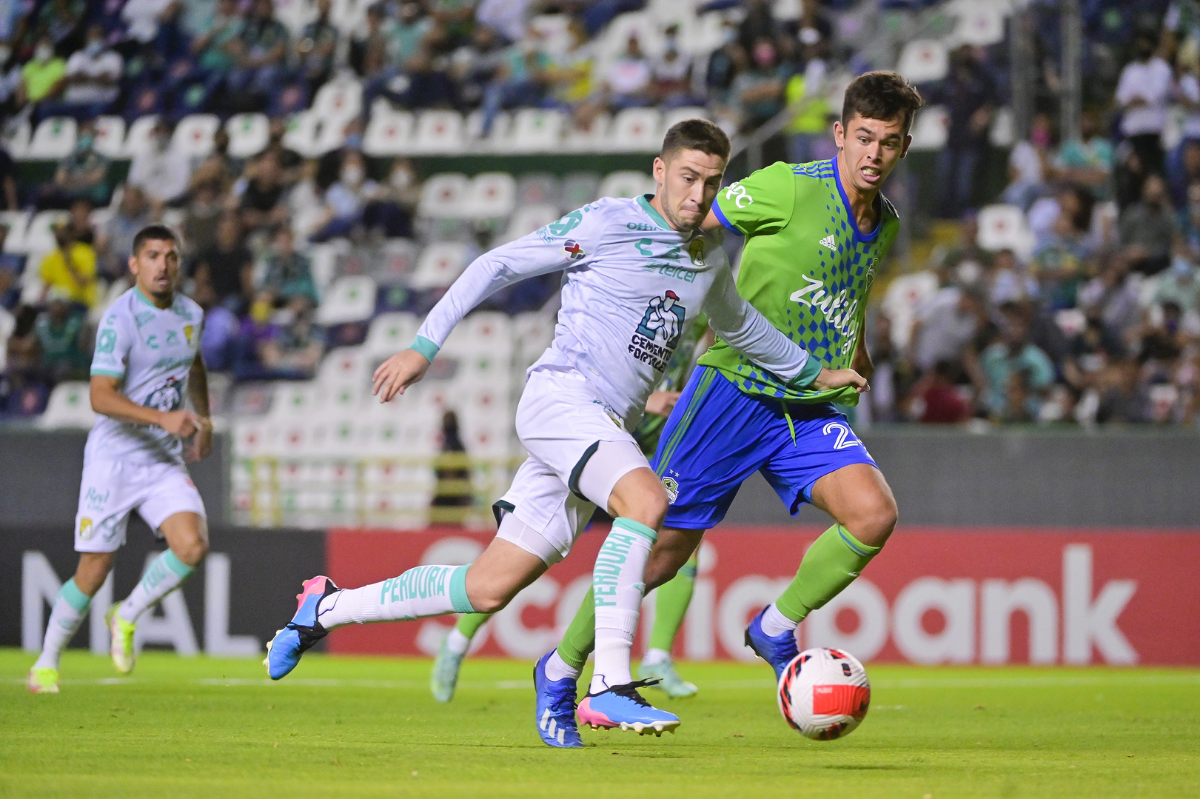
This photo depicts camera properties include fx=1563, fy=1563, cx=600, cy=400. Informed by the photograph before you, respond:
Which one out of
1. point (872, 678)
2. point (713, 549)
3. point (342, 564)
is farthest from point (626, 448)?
point (342, 564)

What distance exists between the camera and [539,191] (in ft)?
55.6

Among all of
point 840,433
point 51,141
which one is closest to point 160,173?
point 51,141

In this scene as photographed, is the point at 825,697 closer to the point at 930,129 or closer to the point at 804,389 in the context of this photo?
the point at 804,389

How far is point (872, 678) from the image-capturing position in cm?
1053

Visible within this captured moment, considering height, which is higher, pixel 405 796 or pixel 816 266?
pixel 816 266

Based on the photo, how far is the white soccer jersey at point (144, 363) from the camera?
318 inches

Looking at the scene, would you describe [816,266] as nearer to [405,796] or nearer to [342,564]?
[405,796]

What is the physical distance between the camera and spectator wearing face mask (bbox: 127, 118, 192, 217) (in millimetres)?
17344

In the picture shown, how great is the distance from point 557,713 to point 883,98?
2.57 metres

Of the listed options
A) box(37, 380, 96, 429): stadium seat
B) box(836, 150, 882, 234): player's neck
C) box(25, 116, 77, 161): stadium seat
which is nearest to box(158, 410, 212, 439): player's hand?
box(836, 150, 882, 234): player's neck

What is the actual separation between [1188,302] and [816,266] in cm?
841

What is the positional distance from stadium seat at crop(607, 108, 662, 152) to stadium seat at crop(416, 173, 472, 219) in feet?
5.62

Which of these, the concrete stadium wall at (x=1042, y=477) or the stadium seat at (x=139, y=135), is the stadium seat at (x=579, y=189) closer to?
the stadium seat at (x=139, y=135)

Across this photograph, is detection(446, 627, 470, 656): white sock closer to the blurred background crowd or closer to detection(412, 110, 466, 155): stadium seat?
the blurred background crowd
